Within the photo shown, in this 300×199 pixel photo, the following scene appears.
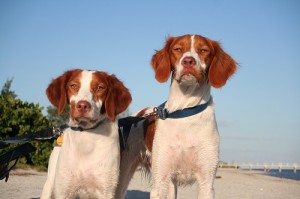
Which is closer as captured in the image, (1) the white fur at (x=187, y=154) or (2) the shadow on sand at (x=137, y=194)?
(1) the white fur at (x=187, y=154)

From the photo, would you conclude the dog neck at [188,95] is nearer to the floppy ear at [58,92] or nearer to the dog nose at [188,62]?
the dog nose at [188,62]

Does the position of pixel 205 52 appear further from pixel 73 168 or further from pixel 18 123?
pixel 18 123

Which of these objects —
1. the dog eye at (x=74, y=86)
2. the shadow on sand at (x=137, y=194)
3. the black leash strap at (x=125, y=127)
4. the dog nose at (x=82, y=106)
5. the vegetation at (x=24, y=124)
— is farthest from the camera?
the vegetation at (x=24, y=124)

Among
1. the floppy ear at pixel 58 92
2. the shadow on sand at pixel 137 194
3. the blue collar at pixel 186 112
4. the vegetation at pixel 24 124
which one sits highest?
the floppy ear at pixel 58 92

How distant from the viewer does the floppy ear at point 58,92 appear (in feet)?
18.4

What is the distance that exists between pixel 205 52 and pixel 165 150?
132cm

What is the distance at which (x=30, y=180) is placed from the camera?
42.4 ft

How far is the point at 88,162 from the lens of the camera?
550cm

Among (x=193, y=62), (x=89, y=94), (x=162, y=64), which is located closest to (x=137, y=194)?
(x=162, y=64)

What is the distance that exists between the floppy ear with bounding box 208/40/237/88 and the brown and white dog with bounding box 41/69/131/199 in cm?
122

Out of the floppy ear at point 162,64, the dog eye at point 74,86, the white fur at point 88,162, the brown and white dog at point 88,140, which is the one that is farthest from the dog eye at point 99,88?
the floppy ear at point 162,64

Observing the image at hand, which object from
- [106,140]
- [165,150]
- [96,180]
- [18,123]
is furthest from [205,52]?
[18,123]

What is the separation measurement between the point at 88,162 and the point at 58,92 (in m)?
0.98

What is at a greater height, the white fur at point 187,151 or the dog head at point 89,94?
the dog head at point 89,94
